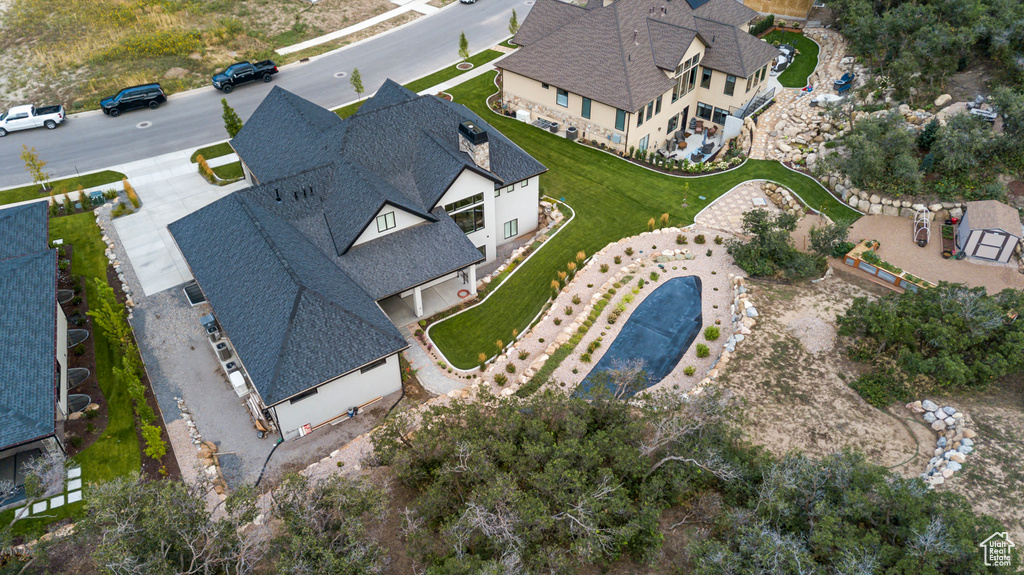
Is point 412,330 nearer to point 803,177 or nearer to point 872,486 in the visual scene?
point 872,486

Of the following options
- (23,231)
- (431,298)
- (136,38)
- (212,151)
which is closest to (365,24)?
(136,38)

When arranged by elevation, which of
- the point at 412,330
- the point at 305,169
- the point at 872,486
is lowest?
the point at 412,330

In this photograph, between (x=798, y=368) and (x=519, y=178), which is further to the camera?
(x=519, y=178)

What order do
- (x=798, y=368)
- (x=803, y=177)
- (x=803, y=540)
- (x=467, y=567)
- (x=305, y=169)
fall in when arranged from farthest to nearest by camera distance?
(x=803, y=177) < (x=305, y=169) < (x=798, y=368) < (x=803, y=540) < (x=467, y=567)

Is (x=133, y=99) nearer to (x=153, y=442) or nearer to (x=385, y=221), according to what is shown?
(x=385, y=221)

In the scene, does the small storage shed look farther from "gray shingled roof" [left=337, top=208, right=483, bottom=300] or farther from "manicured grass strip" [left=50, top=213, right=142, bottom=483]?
"manicured grass strip" [left=50, top=213, right=142, bottom=483]

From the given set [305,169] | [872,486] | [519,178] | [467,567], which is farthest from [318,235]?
[872,486]
